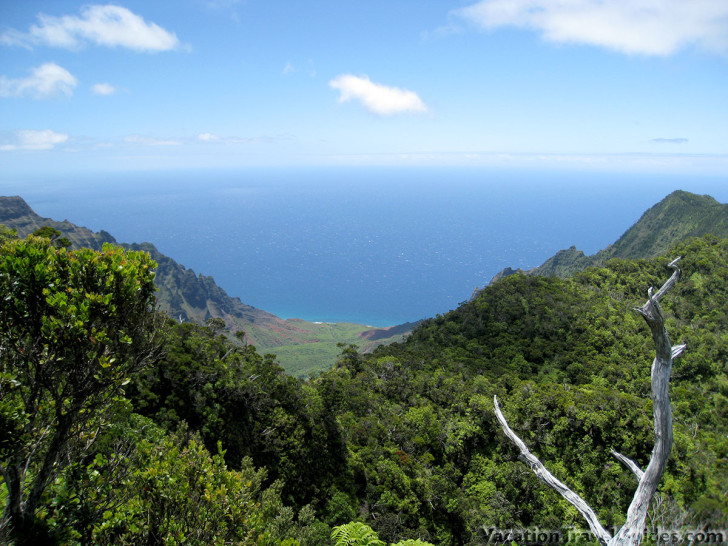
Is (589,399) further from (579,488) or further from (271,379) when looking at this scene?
(271,379)

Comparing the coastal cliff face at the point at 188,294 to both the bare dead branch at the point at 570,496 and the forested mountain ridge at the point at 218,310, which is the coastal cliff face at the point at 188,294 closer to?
the forested mountain ridge at the point at 218,310

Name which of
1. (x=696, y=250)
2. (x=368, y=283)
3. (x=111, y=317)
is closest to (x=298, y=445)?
(x=111, y=317)

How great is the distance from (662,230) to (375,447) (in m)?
115

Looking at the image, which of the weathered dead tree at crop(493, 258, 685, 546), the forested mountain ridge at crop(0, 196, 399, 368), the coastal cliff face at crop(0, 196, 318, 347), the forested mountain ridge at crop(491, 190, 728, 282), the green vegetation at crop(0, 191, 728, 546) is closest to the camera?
the weathered dead tree at crop(493, 258, 685, 546)

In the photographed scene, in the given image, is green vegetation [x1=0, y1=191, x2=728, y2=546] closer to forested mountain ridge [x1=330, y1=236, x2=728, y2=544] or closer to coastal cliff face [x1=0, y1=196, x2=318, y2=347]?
forested mountain ridge [x1=330, y1=236, x2=728, y2=544]

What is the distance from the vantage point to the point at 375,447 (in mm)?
23516

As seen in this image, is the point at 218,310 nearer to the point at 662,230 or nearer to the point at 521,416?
the point at 521,416

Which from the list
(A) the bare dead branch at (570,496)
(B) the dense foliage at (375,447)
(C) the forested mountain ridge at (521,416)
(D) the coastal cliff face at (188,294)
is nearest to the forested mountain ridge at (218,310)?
(D) the coastal cliff face at (188,294)

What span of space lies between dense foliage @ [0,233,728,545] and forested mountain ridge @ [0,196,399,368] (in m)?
57.0

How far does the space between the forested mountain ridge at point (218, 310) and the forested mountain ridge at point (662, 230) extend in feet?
180

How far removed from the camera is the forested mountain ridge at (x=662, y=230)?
91562 millimetres

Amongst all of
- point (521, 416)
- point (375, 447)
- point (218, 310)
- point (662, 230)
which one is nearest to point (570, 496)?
point (375, 447)

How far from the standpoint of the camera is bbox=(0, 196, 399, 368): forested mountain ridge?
314 feet

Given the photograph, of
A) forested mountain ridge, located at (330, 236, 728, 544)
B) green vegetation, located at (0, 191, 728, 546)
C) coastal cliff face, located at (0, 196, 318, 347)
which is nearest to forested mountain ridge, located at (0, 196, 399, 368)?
coastal cliff face, located at (0, 196, 318, 347)
